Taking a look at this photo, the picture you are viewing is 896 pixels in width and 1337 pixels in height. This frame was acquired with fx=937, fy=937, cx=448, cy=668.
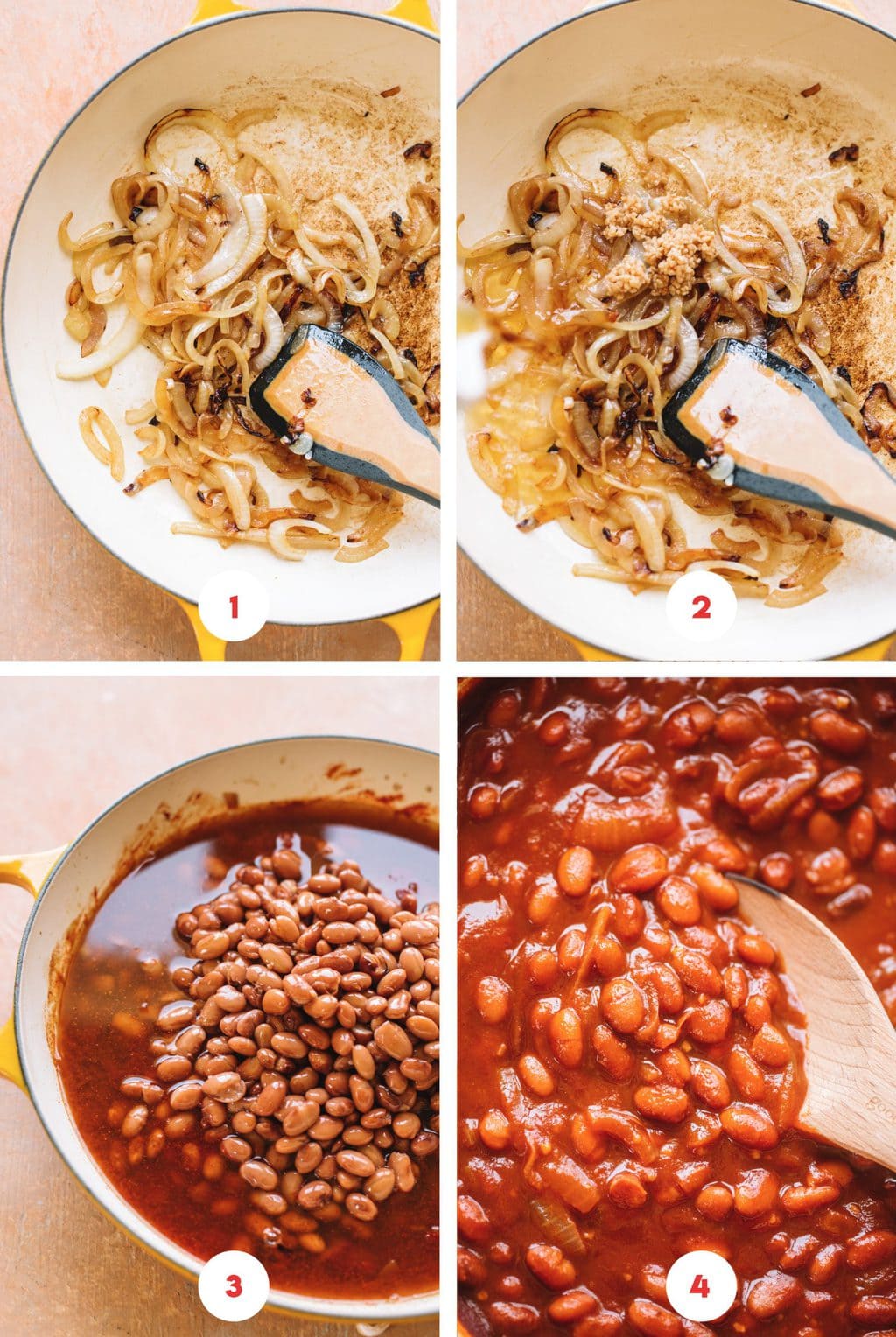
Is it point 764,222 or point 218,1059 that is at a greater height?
point 764,222

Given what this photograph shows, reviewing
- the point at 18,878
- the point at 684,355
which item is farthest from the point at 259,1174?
the point at 684,355

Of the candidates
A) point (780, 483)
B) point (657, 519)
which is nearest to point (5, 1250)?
point (657, 519)

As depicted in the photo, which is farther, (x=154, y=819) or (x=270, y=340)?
(x=154, y=819)

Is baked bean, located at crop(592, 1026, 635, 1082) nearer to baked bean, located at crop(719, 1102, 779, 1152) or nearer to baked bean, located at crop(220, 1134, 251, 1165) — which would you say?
baked bean, located at crop(719, 1102, 779, 1152)

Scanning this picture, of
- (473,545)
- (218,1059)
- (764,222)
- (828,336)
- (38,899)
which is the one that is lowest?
(218,1059)

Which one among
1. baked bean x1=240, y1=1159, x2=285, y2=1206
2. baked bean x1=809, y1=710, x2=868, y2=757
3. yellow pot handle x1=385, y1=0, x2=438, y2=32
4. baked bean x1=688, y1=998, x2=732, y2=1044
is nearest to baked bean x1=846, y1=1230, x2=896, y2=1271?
baked bean x1=688, y1=998, x2=732, y2=1044

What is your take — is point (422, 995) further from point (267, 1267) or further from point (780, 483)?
point (780, 483)

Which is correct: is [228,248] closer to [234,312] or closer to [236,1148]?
[234,312]

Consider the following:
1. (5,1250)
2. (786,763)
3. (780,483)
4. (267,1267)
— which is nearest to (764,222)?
(780,483)
